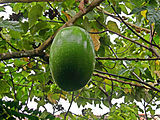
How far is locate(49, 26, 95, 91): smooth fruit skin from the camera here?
0.78 meters

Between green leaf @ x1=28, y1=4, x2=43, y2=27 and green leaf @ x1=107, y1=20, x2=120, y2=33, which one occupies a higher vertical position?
green leaf @ x1=28, y1=4, x2=43, y2=27

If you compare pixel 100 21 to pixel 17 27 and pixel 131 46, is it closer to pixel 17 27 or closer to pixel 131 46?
pixel 17 27

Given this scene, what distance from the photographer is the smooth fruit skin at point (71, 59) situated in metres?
0.78

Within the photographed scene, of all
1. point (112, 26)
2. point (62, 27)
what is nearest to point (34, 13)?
point (62, 27)

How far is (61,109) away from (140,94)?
1.09m

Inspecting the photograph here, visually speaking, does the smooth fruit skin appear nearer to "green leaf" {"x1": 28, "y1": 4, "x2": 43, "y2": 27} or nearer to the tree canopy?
the tree canopy

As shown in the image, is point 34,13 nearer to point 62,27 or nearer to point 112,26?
point 62,27

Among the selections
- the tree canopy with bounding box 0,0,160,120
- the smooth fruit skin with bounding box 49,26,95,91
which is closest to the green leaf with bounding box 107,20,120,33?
the tree canopy with bounding box 0,0,160,120

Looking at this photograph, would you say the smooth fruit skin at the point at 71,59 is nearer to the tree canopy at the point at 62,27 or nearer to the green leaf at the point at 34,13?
the tree canopy at the point at 62,27

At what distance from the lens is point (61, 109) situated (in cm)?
248

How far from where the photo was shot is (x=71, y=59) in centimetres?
78

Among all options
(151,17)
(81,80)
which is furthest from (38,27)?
(151,17)

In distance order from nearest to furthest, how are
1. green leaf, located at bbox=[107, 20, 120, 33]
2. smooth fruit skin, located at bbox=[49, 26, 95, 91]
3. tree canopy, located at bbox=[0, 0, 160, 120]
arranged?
smooth fruit skin, located at bbox=[49, 26, 95, 91], tree canopy, located at bbox=[0, 0, 160, 120], green leaf, located at bbox=[107, 20, 120, 33]

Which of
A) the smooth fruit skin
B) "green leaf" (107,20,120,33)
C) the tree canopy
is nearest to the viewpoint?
the smooth fruit skin
